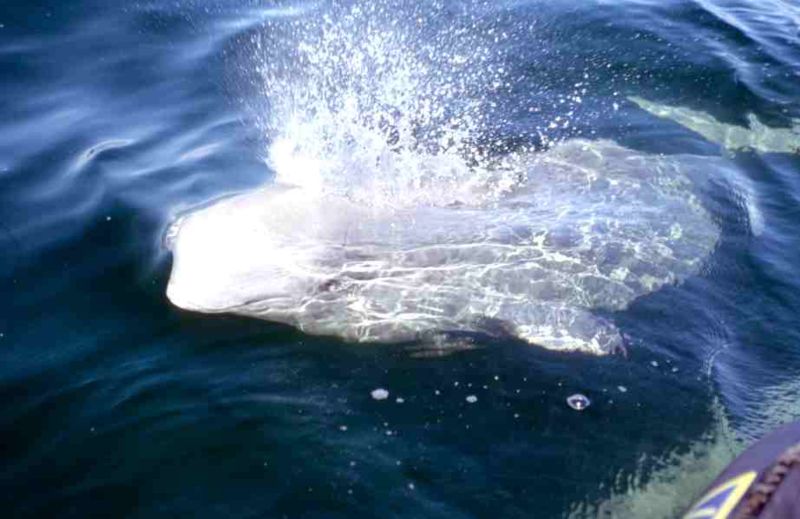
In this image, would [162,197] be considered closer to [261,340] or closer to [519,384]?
[261,340]

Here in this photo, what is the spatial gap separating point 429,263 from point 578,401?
1.46 metres

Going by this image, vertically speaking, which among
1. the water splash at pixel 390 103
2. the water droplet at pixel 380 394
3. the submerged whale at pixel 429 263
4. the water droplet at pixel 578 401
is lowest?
the water droplet at pixel 578 401

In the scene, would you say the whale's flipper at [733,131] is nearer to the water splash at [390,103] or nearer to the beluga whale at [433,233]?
the beluga whale at [433,233]

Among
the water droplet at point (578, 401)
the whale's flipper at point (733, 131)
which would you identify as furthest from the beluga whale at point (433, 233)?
the whale's flipper at point (733, 131)

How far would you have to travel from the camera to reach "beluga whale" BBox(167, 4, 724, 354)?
554cm

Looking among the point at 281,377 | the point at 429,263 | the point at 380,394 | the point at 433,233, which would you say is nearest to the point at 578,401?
the point at 380,394

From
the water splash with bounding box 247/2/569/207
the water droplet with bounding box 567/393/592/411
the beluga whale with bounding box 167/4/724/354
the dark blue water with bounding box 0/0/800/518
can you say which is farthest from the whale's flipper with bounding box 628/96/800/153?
the water droplet with bounding box 567/393/592/411

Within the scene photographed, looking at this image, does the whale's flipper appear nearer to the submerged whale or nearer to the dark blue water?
the dark blue water

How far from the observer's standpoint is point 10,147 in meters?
7.37

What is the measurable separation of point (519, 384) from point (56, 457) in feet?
8.91

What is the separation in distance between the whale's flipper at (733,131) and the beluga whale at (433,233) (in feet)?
2.22

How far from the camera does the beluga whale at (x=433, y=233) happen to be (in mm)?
5543

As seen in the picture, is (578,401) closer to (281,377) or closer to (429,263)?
(429,263)

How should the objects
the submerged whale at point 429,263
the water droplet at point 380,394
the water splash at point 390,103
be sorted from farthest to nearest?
the water splash at point 390,103 < the submerged whale at point 429,263 < the water droplet at point 380,394
